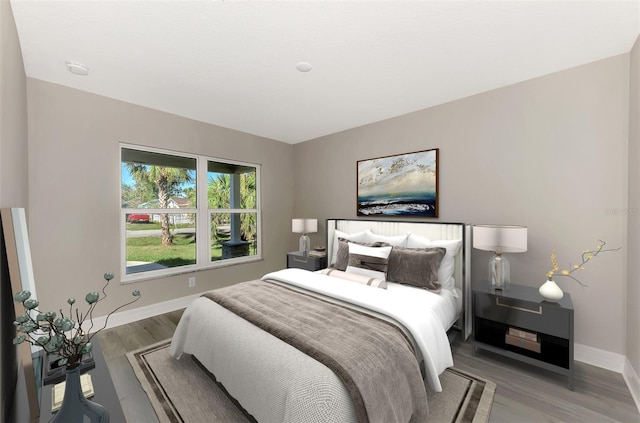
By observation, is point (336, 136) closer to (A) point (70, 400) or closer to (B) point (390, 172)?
(B) point (390, 172)

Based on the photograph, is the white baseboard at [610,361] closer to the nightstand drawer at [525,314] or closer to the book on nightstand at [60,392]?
the nightstand drawer at [525,314]

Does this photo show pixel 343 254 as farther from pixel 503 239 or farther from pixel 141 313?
pixel 141 313

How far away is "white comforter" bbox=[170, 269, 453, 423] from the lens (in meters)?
1.26

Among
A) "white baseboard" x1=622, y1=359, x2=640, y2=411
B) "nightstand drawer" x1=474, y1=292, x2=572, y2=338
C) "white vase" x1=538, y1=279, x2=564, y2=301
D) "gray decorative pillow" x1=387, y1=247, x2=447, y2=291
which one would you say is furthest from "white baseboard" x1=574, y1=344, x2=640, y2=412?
"gray decorative pillow" x1=387, y1=247, x2=447, y2=291

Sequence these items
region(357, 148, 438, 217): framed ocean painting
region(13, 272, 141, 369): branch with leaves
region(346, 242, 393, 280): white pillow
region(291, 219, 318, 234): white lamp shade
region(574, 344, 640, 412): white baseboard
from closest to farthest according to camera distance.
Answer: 1. region(13, 272, 141, 369): branch with leaves
2. region(574, 344, 640, 412): white baseboard
3. region(346, 242, 393, 280): white pillow
4. region(357, 148, 438, 217): framed ocean painting
5. region(291, 219, 318, 234): white lamp shade

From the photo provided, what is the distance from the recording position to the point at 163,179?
3.51 metres

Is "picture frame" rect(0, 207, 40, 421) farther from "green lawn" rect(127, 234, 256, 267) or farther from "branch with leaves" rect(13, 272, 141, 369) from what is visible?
"green lawn" rect(127, 234, 256, 267)

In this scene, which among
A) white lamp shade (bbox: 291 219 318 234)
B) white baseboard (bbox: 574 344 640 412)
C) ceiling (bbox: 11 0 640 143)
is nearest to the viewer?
ceiling (bbox: 11 0 640 143)

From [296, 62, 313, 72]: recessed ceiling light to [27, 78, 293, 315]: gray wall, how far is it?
2031 millimetres

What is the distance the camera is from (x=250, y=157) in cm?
431

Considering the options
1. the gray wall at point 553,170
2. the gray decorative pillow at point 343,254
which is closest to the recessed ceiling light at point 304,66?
the gray wall at point 553,170

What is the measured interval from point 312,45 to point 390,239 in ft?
6.93

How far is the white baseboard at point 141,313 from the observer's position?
298 cm

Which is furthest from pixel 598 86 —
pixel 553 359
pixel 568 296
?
pixel 553 359
